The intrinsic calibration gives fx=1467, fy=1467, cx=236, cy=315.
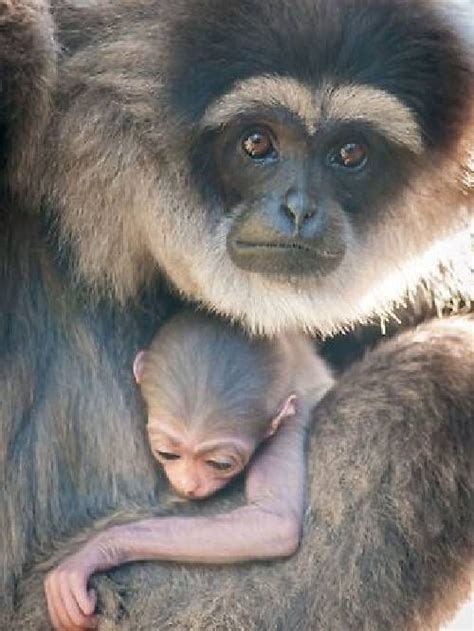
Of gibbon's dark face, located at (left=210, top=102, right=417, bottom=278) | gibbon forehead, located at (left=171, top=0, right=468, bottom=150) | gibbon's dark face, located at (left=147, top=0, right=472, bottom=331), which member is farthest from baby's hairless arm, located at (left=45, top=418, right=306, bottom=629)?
gibbon forehead, located at (left=171, top=0, right=468, bottom=150)

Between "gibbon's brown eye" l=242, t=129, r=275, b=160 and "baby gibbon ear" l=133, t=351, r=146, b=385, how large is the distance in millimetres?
835

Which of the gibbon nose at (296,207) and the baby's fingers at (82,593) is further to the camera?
the gibbon nose at (296,207)

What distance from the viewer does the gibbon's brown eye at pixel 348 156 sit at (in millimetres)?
5266

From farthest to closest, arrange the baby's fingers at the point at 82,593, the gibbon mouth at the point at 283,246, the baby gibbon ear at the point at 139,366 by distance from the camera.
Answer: the baby gibbon ear at the point at 139,366, the gibbon mouth at the point at 283,246, the baby's fingers at the point at 82,593

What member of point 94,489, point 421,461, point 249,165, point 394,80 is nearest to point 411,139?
point 394,80

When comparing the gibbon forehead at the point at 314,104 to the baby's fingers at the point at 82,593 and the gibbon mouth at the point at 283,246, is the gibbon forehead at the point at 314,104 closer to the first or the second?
the gibbon mouth at the point at 283,246

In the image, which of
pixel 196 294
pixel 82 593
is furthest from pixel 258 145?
pixel 82 593

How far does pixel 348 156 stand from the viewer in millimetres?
5270

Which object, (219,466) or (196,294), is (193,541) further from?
(196,294)

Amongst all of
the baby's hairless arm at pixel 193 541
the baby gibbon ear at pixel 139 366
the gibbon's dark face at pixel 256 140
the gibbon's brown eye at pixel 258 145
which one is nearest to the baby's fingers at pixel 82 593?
the baby's hairless arm at pixel 193 541

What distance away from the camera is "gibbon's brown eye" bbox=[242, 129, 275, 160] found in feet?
17.1

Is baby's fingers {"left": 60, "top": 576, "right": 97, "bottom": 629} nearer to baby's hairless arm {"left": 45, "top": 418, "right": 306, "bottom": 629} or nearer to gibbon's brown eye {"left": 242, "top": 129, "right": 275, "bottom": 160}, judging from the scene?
baby's hairless arm {"left": 45, "top": 418, "right": 306, "bottom": 629}

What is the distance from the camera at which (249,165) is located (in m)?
5.23

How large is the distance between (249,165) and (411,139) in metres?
0.59
